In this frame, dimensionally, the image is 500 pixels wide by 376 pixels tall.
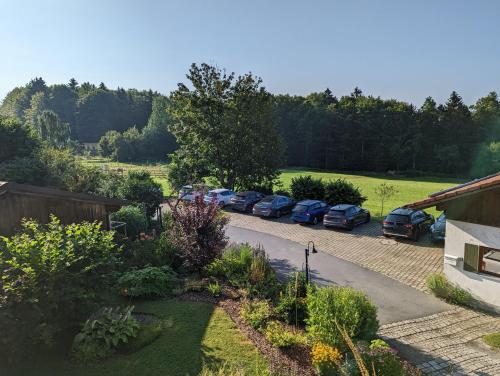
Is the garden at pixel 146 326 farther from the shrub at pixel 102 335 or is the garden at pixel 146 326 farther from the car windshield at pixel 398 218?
the car windshield at pixel 398 218

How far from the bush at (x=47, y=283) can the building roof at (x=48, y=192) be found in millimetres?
3919

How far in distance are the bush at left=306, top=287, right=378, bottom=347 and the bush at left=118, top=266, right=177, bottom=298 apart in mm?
5108

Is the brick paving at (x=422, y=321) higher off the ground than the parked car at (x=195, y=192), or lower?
lower

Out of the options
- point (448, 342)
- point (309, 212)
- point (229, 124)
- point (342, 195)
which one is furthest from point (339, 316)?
point (229, 124)

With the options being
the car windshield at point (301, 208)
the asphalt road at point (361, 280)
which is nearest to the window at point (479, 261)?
the asphalt road at point (361, 280)

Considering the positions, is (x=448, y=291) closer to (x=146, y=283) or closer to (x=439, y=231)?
(x=439, y=231)

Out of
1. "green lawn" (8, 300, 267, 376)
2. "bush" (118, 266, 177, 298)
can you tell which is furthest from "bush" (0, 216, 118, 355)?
"bush" (118, 266, 177, 298)

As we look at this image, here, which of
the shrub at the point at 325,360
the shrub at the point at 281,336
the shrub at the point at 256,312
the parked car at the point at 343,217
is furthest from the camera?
the parked car at the point at 343,217

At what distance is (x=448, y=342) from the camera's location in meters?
9.94

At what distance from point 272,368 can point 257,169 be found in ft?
90.6

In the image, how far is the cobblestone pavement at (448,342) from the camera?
8688 mm

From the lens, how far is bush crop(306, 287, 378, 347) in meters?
8.47

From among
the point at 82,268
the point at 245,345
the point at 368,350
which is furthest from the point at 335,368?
the point at 82,268

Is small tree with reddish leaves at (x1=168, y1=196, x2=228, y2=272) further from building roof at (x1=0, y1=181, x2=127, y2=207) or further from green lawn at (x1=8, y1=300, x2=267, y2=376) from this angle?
green lawn at (x1=8, y1=300, x2=267, y2=376)
